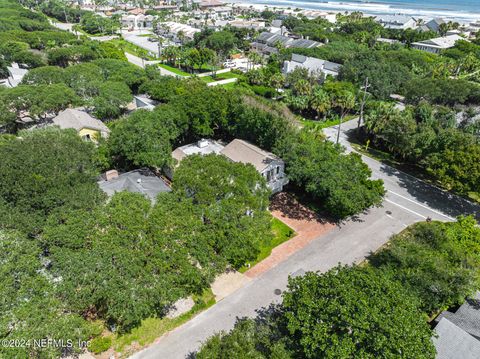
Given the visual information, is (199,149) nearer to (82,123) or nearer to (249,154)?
(249,154)

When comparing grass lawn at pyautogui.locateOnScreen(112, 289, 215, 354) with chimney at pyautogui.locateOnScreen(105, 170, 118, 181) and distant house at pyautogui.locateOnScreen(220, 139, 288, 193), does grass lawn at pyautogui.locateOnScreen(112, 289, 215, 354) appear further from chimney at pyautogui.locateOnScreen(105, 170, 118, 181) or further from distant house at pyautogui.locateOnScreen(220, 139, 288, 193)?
chimney at pyautogui.locateOnScreen(105, 170, 118, 181)

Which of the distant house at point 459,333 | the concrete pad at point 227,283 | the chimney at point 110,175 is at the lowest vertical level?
the concrete pad at point 227,283

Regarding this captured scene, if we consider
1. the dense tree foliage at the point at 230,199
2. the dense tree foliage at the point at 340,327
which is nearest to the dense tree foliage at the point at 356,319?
the dense tree foliage at the point at 340,327

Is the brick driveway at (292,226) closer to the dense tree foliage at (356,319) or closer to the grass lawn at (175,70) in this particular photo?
the dense tree foliage at (356,319)

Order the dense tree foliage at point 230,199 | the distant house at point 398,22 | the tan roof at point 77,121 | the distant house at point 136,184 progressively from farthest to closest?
the distant house at point 398,22
the tan roof at point 77,121
the distant house at point 136,184
the dense tree foliage at point 230,199

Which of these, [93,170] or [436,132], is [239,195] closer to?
[93,170]

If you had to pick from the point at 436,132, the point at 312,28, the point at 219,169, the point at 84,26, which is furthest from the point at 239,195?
the point at 84,26
